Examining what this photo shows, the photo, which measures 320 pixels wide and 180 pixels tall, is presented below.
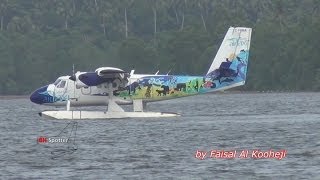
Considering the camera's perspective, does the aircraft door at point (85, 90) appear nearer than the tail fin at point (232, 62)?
Yes

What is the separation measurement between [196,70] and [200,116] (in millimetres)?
79931

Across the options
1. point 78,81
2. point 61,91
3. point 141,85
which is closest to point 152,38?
point 61,91

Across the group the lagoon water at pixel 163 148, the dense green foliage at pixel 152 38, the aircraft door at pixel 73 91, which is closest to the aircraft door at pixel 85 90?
the aircraft door at pixel 73 91

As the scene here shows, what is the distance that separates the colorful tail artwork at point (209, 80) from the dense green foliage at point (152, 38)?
2632 inches

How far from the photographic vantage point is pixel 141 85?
64750 mm

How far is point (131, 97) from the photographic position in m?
65.1

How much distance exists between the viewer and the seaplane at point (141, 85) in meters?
64.5

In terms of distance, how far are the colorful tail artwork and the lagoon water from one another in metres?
1.46

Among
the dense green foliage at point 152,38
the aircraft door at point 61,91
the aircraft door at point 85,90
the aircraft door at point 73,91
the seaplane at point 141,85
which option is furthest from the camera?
the dense green foliage at point 152,38

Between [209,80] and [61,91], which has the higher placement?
[209,80]

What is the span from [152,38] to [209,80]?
10782 centimetres

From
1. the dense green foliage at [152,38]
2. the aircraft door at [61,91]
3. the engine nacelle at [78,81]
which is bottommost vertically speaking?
the dense green foliage at [152,38]

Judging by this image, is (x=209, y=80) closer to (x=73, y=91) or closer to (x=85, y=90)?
(x=85, y=90)

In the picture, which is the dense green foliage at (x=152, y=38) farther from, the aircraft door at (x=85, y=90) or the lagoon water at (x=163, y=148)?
the lagoon water at (x=163, y=148)
